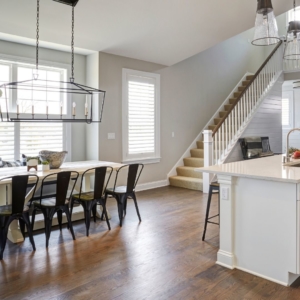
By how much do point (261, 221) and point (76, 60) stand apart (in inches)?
188

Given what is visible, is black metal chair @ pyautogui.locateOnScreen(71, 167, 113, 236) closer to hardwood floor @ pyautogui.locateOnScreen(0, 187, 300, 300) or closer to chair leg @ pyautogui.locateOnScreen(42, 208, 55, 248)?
hardwood floor @ pyautogui.locateOnScreen(0, 187, 300, 300)

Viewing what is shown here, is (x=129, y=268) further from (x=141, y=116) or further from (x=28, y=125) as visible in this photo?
(x=141, y=116)

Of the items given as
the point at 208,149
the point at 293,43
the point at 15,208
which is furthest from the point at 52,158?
the point at 293,43

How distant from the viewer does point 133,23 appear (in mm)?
5008

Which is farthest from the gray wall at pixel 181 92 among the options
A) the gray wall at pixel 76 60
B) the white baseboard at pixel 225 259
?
the white baseboard at pixel 225 259

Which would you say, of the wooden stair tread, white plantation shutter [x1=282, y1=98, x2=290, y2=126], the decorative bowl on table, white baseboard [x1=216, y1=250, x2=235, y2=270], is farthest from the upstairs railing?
white baseboard [x1=216, y1=250, x2=235, y2=270]

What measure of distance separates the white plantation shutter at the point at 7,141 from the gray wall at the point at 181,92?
1574 mm

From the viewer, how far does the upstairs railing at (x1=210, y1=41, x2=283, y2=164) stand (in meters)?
6.52

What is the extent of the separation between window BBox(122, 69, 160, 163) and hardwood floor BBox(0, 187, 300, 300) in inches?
93.1

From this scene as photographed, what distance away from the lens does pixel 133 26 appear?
201 inches

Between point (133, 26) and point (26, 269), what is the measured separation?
3.98 m

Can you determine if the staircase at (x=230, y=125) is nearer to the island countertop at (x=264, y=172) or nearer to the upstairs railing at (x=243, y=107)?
the upstairs railing at (x=243, y=107)

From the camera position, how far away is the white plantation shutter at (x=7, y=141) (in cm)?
520

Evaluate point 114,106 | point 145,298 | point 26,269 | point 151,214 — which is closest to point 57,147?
point 114,106
